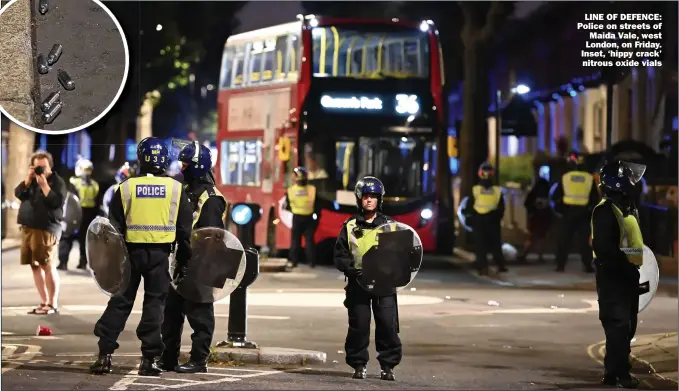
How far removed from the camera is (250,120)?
600 inches

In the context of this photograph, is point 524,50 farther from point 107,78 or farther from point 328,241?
point 107,78

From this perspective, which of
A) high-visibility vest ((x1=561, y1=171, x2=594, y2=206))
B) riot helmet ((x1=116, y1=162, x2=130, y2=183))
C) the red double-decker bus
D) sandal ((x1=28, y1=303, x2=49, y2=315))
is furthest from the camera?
high-visibility vest ((x1=561, y1=171, x2=594, y2=206))

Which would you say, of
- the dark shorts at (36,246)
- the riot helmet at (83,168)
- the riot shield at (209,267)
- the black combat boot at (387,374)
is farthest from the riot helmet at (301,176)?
the black combat boot at (387,374)

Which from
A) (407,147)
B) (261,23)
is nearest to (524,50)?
(407,147)

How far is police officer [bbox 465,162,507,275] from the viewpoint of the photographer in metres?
15.2

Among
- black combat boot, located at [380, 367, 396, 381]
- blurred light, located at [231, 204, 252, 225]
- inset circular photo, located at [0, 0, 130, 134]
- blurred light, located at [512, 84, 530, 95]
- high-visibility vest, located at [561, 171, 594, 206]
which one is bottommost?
black combat boot, located at [380, 367, 396, 381]

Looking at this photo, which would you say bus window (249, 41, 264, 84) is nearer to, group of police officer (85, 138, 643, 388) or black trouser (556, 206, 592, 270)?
black trouser (556, 206, 592, 270)

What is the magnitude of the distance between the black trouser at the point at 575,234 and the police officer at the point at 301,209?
2.26m

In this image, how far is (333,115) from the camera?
15.0 meters

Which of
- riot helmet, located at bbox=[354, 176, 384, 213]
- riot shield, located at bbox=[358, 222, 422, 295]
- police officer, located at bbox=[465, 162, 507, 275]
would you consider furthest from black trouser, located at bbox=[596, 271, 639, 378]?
police officer, located at bbox=[465, 162, 507, 275]

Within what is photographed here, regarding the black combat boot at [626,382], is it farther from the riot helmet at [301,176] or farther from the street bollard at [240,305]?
the riot helmet at [301,176]

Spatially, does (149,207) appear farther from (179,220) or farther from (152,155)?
(152,155)

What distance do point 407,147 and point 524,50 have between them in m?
2.98

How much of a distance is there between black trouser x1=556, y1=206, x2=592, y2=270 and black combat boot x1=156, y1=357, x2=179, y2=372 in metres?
5.33
